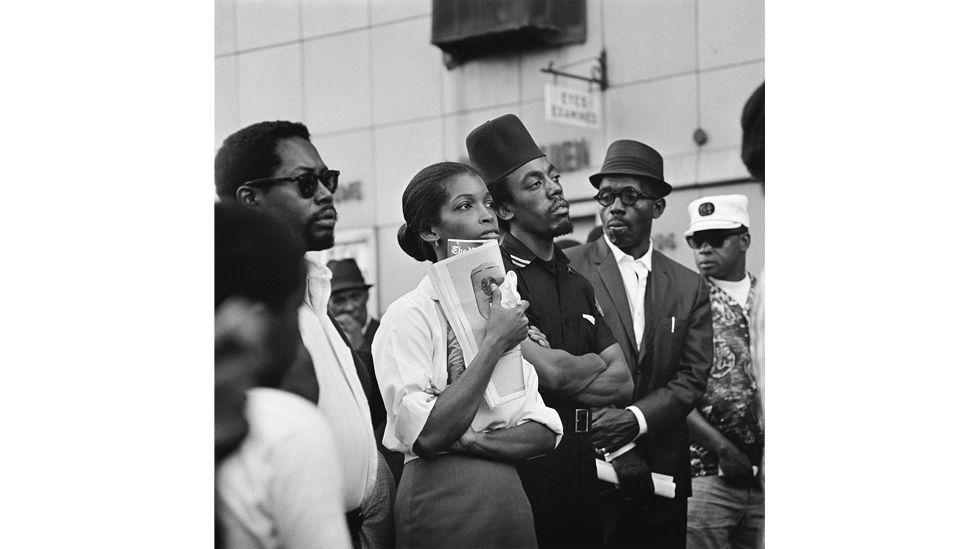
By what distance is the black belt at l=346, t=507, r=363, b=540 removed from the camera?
4.18 metres

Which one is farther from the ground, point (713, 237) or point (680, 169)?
point (680, 169)

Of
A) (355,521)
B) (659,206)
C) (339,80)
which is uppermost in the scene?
(339,80)

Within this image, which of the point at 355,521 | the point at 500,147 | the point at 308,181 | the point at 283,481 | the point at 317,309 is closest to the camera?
the point at 283,481

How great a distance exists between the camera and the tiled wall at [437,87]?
4688mm

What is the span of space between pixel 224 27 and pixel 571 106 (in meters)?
1.18

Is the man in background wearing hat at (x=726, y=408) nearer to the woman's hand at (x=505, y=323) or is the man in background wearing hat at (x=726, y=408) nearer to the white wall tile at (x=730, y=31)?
the white wall tile at (x=730, y=31)

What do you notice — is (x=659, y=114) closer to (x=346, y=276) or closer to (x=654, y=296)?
(x=654, y=296)

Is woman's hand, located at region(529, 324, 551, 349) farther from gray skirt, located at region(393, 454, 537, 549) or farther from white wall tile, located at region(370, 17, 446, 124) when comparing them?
white wall tile, located at region(370, 17, 446, 124)

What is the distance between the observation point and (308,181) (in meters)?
4.46

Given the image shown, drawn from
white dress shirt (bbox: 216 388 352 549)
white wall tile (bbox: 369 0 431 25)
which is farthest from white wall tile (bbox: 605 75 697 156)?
white dress shirt (bbox: 216 388 352 549)

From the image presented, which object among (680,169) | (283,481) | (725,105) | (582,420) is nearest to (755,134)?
(725,105)

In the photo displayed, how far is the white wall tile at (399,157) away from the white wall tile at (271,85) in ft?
1.00

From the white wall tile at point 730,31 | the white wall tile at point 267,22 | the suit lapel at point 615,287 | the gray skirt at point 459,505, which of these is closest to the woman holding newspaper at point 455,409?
the gray skirt at point 459,505
